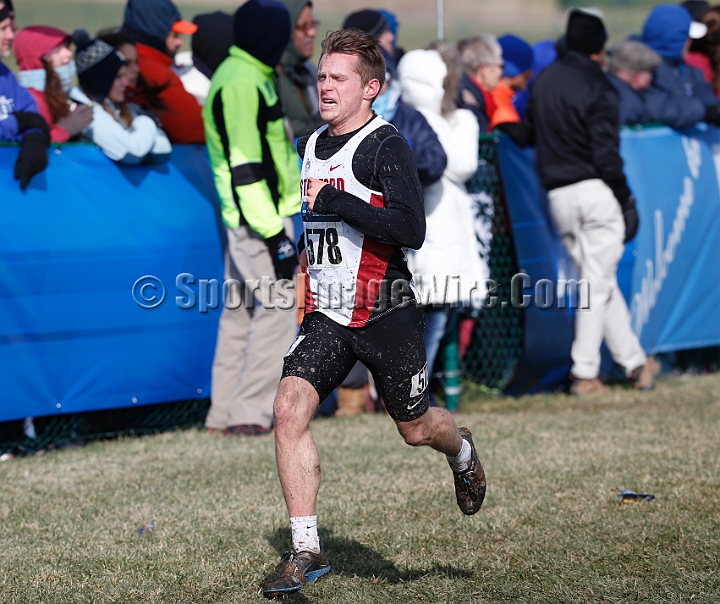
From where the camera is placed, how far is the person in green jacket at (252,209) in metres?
6.60

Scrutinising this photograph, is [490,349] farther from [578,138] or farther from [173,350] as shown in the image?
[173,350]

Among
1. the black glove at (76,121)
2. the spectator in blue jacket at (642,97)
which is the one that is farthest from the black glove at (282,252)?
the spectator in blue jacket at (642,97)

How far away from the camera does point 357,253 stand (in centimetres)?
415

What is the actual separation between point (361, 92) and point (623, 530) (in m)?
2.35

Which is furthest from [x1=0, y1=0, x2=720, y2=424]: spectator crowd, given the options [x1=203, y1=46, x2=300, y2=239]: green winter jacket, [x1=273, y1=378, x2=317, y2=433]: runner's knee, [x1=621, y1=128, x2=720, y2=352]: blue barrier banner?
[x1=273, y1=378, x2=317, y2=433]: runner's knee

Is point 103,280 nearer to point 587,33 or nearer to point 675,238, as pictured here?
point 587,33

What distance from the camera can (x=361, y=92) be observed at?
13.5ft

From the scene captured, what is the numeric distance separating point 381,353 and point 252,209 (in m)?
2.74

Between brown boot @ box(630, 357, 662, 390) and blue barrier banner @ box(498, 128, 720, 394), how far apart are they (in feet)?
0.95

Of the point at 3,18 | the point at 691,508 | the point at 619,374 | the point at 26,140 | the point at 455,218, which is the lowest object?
the point at 619,374

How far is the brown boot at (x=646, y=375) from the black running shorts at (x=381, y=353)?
183 inches

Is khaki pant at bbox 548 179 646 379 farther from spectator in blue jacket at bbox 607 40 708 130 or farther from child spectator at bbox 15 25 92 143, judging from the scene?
child spectator at bbox 15 25 92 143

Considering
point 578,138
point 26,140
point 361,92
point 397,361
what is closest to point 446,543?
point 397,361

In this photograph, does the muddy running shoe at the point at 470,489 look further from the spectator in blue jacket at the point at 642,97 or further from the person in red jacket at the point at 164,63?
the spectator in blue jacket at the point at 642,97
